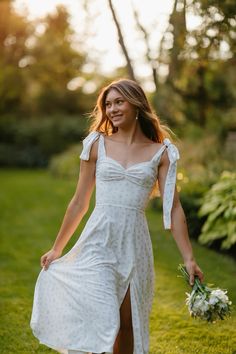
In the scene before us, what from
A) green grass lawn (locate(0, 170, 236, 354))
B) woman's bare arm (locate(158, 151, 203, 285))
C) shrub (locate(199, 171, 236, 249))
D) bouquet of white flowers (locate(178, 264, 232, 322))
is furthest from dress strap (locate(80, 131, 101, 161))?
shrub (locate(199, 171, 236, 249))

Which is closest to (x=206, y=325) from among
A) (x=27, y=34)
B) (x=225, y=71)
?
(x=225, y=71)

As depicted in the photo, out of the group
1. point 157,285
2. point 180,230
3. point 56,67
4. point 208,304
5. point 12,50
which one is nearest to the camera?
point 208,304

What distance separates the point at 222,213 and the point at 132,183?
15.0ft

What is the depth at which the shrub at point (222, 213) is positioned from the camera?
7.36 meters

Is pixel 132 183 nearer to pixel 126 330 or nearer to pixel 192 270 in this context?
pixel 192 270

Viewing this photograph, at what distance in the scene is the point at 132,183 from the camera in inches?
136

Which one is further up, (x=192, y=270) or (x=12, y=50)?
(x=12, y=50)

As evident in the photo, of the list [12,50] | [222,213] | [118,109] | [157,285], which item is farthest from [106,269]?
[12,50]

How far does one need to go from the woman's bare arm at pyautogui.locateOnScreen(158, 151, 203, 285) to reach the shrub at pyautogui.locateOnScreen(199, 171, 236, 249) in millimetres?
3873

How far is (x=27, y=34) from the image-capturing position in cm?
3278

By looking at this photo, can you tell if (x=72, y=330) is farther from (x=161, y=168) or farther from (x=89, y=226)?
(x=161, y=168)

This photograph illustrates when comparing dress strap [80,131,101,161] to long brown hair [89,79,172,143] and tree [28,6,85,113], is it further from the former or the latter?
tree [28,6,85,113]

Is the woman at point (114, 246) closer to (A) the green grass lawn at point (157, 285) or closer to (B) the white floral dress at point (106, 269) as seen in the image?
(B) the white floral dress at point (106, 269)

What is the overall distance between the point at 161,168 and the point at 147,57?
10.0 meters
